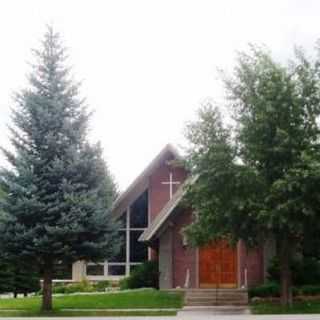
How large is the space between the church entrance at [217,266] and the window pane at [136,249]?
662cm

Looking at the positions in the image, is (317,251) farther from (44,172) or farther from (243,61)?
(44,172)

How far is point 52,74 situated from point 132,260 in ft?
46.4

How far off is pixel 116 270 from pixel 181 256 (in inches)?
289

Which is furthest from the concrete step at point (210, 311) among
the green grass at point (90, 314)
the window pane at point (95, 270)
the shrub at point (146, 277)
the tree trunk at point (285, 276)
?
the window pane at point (95, 270)

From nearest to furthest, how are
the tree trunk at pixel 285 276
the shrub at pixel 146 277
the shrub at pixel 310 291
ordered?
1. the tree trunk at pixel 285 276
2. the shrub at pixel 310 291
3. the shrub at pixel 146 277

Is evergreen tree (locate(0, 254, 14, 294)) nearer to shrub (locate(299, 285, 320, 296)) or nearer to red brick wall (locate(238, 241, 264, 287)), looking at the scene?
red brick wall (locate(238, 241, 264, 287))

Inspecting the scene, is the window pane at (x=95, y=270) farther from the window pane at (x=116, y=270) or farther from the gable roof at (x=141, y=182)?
the gable roof at (x=141, y=182)

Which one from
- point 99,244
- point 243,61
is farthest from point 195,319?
point 243,61

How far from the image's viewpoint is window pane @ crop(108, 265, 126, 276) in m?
36.2

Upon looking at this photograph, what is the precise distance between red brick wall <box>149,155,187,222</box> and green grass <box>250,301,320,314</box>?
12.0 meters

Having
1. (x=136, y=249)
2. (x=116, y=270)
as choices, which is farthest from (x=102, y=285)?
(x=136, y=249)

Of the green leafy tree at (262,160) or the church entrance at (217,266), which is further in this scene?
the church entrance at (217,266)

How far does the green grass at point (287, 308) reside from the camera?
22.2 meters

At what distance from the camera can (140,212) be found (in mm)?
36188
